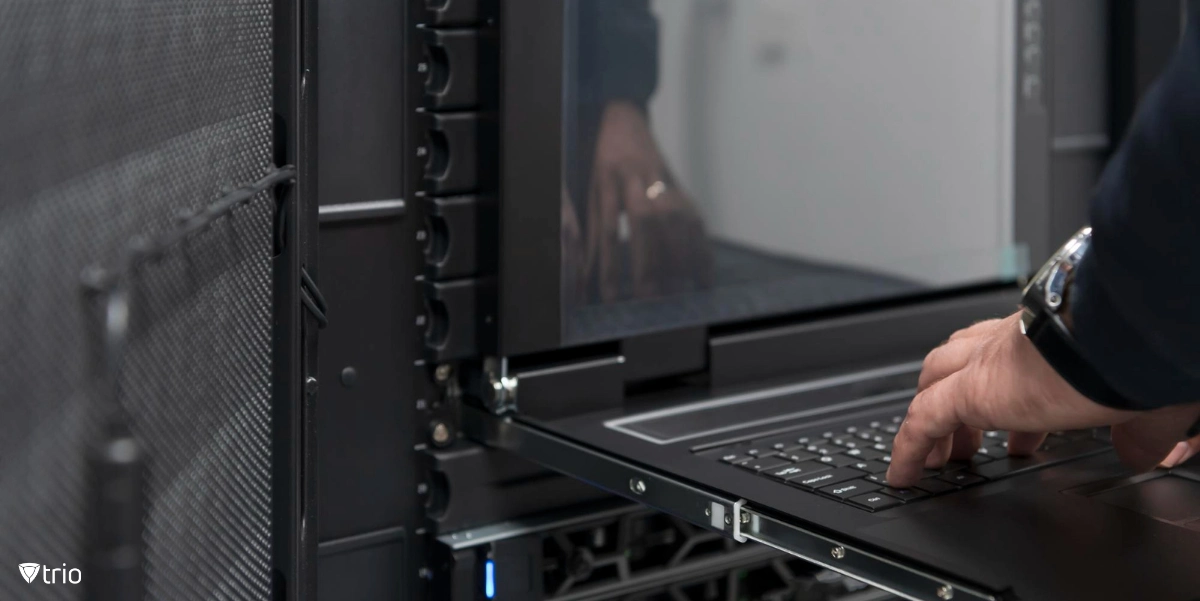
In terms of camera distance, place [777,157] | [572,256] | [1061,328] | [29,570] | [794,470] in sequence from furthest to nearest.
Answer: [777,157] < [572,256] < [794,470] < [1061,328] < [29,570]

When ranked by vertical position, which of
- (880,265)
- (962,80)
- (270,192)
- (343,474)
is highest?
→ (962,80)

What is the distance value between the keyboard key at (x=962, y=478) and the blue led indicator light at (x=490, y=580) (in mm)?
427

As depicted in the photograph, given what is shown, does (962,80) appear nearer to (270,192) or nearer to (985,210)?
(985,210)

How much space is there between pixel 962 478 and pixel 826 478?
113 mm

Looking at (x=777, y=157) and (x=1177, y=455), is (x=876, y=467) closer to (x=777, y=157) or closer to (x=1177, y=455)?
(x=1177, y=455)

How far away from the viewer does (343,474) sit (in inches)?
46.9

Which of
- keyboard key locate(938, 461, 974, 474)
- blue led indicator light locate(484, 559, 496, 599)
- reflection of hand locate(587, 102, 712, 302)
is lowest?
blue led indicator light locate(484, 559, 496, 599)

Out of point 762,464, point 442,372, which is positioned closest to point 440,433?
point 442,372

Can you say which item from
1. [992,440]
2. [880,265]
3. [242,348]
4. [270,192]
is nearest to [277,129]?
[270,192]

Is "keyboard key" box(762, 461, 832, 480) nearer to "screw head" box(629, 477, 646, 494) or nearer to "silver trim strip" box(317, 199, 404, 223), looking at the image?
"screw head" box(629, 477, 646, 494)

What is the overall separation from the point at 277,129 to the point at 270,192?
5 centimetres

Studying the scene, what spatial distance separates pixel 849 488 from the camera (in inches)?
39.9

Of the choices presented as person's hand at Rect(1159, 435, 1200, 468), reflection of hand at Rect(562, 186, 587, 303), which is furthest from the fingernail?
reflection of hand at Rect(562, 186, 587, 303)

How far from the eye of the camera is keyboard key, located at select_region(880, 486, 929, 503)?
3.27 ft
